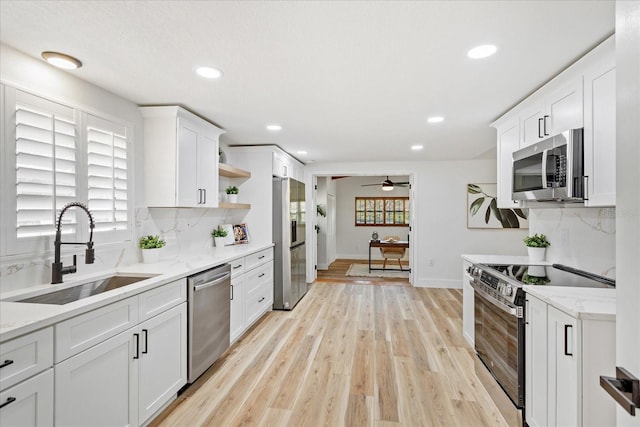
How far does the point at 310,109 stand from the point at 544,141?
185 centimetres

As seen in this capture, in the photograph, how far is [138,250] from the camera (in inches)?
112

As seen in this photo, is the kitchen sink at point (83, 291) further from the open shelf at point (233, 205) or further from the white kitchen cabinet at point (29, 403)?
the open shelf at point (233, 205)

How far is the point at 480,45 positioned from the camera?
185 centimetres

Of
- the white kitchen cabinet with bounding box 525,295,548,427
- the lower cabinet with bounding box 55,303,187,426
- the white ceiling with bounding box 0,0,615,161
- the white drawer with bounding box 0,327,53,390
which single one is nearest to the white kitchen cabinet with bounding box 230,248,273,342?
the lower cabinet with bounding box 55,303,187,426

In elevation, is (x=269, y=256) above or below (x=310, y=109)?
below

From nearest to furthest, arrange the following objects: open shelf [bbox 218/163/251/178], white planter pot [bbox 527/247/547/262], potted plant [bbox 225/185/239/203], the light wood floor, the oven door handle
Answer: the oven door handle < the light wood floor < white planter pot [bbox 527/247/547/262] < open shelf [bbox 218/163/251/178] < potted plant [bbox 225/185/239/203]

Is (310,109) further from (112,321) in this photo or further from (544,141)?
(112,321)

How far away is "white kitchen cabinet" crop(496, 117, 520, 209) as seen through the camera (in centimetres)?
294

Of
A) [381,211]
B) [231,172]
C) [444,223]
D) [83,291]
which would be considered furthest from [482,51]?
[381,211]

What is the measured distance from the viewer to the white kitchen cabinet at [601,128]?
177 cm

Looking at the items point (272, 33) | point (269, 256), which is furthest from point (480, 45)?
point (269, 256)

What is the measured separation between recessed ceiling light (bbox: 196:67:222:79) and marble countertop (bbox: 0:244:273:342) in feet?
4.57

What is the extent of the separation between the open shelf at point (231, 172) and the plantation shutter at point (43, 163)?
163 centimetres

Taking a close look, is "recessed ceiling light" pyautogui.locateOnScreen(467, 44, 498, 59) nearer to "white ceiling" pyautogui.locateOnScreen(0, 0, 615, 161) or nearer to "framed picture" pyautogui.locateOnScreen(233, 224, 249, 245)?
"white ceiling" pyautogui.locateOnScreen(0, 0, 615, 161)
